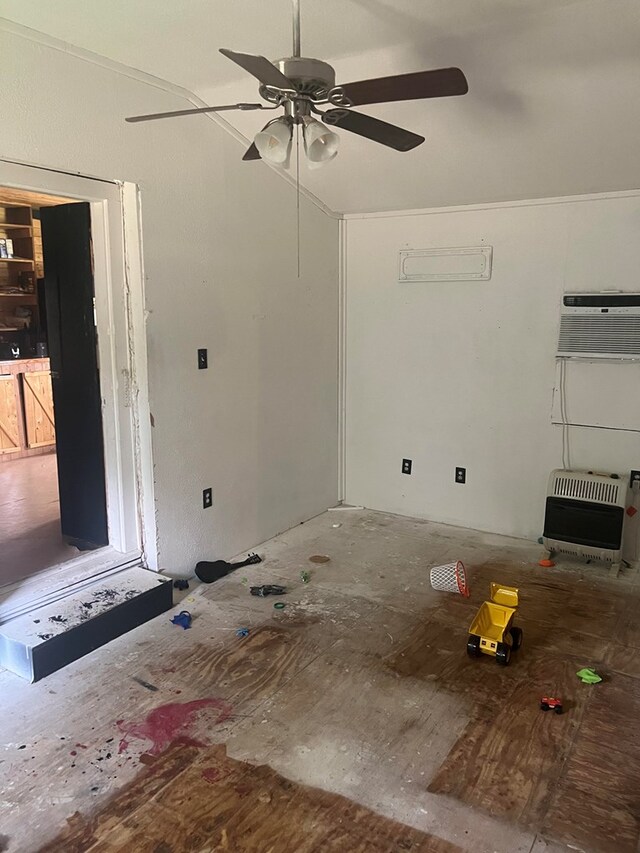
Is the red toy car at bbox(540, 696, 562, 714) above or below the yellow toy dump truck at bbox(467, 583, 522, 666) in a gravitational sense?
below

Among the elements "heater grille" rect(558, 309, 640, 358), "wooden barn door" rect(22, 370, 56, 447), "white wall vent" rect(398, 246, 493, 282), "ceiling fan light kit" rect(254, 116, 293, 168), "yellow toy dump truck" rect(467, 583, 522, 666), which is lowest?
"yellow toy dump truck" rect(467, 583, 522, 666)

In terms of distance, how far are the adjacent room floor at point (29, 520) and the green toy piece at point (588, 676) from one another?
8.46ft

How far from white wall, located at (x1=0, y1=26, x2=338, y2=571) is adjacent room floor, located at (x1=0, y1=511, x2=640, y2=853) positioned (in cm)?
74

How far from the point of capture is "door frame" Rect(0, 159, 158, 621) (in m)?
2.97

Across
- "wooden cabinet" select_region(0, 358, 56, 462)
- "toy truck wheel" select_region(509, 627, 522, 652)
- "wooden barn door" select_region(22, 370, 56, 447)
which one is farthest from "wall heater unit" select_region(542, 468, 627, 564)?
"wooden barn door" select_region(22, 370, 56, 447)

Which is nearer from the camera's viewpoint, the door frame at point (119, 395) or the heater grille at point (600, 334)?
the door frame at point (119, 395)

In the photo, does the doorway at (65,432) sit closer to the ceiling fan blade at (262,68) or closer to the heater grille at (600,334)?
the ceiling fan blade at (262,68)

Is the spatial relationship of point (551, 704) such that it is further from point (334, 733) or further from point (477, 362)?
point (477, 362)

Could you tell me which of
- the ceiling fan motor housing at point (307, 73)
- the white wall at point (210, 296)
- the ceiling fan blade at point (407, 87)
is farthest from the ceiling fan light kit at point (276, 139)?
the white wall at point (210, 296)

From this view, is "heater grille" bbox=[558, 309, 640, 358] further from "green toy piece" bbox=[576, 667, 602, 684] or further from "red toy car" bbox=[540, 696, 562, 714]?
"red toy car" bbox=[540, 696, 562, 714]

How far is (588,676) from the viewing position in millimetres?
2535

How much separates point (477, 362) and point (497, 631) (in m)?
2.01

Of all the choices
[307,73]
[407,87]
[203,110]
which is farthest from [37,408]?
[407,87]

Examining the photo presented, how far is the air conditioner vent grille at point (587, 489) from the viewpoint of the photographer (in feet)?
11.8
